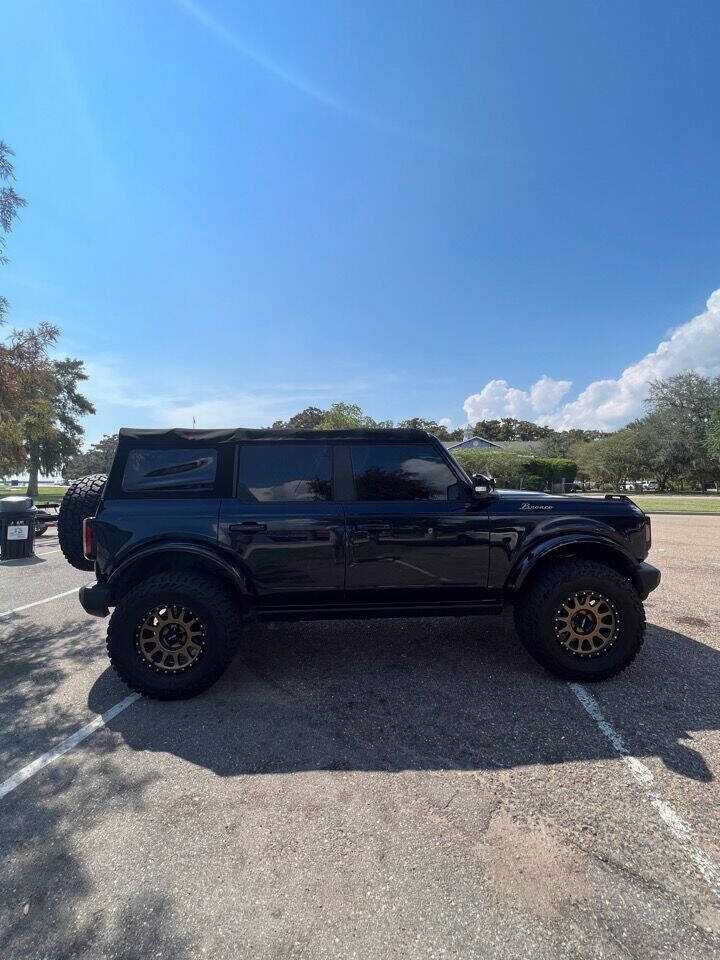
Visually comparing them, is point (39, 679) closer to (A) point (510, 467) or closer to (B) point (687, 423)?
(A) point (510, 467)

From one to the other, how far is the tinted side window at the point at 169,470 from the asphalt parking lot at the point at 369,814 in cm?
151

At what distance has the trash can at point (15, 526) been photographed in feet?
26.8

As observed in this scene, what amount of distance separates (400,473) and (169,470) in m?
1.75

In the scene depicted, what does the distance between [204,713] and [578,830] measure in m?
2.20

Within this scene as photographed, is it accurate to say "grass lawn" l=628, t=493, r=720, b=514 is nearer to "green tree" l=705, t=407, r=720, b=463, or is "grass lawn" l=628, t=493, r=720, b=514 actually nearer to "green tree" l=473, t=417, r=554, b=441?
"green tree" l=705, t=407, r=720, b=463

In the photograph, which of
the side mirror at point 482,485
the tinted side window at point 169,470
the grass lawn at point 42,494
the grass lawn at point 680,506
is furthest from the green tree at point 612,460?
the tinted side window at point 169,470

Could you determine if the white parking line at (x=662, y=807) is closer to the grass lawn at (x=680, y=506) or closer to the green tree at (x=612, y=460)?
the grass lawn at (x=680, y=506)

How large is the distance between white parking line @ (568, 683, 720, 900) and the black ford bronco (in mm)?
528

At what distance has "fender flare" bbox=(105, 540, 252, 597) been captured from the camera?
3096 millimetres

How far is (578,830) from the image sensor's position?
1909mm

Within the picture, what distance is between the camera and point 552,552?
331 centimetres

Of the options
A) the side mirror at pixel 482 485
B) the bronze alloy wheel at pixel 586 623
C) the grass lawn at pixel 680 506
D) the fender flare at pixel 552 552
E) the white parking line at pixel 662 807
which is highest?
the side mirror at pixel 482 485

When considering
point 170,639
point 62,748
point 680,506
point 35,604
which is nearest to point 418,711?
point 170,639


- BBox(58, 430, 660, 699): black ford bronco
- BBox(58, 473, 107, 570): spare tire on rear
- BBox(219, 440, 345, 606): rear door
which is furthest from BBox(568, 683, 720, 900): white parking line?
BBox(58, 473, 107, 570): spare tire on rear
